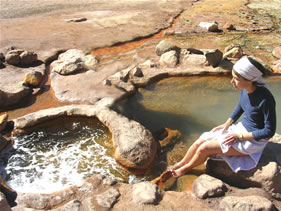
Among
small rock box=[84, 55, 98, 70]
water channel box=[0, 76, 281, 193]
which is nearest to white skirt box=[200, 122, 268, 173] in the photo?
water channel box=[0, 76, 281, 193]

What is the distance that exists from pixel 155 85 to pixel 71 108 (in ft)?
6.81

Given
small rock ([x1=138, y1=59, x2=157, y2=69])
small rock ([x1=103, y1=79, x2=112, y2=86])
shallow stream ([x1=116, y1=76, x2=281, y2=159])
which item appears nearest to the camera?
shallow stream ([x1=116, y1=76, x2=281, y2=159])

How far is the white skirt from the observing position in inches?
115

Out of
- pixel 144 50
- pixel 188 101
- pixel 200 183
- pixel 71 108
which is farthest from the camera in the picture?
pixel 144 50

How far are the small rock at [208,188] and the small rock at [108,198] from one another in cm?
87

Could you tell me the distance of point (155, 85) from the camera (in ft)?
19.8

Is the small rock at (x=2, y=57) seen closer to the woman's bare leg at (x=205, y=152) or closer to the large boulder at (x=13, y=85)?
the large boulder at (x=13, y=85)

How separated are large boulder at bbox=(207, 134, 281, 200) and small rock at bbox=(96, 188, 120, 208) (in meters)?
1.20

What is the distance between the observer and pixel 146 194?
9.61 ft

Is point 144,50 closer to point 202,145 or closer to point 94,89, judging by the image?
→ point 94,89

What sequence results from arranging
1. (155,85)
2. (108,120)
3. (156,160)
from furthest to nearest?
(155,85) → (108,120) → (156,160)

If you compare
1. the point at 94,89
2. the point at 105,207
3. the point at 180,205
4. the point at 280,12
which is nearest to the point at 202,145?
the point at 180,205

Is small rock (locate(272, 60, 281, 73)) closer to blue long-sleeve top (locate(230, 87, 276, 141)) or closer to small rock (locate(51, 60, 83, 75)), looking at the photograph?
blue long-sleeve top (locate(230, 87, 276, 141))

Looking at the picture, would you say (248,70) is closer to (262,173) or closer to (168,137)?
(262,173)
